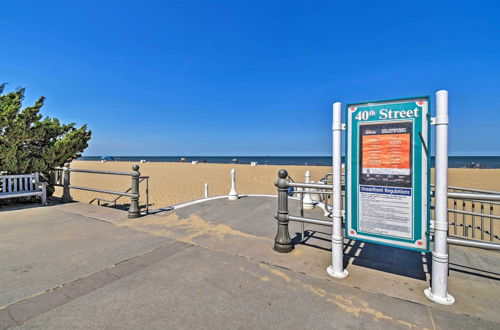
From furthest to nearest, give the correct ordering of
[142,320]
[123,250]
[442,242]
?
[123,250] → [442,242] → [142,320]

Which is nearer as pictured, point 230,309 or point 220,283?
point 230,309

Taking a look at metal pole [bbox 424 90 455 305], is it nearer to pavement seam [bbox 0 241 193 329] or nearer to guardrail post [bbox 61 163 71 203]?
pavement seam [bbox 0 241 193 329]

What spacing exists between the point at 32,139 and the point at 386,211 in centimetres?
963

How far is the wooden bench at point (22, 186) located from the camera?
260 inches

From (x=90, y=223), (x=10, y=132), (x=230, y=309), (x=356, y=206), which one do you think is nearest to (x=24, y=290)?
(x=230, y=309)

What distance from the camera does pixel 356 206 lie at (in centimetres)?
303

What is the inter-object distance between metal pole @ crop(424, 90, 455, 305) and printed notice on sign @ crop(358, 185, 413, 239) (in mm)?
259

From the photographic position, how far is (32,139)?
7.35 meters

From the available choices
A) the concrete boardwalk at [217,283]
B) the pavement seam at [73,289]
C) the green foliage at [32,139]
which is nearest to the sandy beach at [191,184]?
the green foliage at [32,139]

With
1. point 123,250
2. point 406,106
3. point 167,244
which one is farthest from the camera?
point 167,244

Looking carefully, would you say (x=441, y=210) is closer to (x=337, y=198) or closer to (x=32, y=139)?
(x=337, y=198)

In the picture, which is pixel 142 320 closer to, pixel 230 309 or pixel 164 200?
pixel 230 309

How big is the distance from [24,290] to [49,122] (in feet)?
25.7

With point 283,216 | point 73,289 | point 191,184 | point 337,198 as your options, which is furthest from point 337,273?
point 191,184
